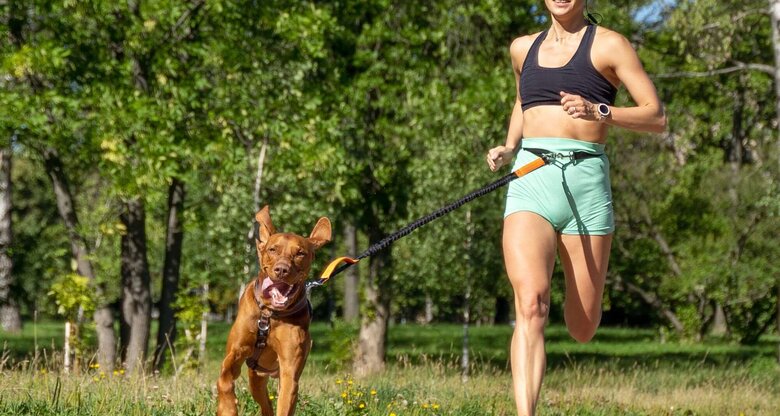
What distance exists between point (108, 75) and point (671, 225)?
18.2m

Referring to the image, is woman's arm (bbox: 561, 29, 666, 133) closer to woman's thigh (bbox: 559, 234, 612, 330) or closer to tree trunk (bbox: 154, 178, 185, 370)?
woman's thigh (bbox: 559, 234, 612, 330)

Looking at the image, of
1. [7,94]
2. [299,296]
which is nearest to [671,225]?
[7,94]

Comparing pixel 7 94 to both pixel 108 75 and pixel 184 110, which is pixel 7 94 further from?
pixel 184 110

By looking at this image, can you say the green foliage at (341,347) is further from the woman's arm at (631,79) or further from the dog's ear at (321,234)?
the woman's arm at (631,79)

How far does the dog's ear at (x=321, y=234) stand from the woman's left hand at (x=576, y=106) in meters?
1.23

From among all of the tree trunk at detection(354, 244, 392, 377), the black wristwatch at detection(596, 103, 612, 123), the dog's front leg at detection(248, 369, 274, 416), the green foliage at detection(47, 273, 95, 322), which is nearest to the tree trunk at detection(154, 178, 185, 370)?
the green foliage at detection(47, 273, 95, 322)

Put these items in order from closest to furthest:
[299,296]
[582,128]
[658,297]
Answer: [299,296] → [582,128] → [658,297]

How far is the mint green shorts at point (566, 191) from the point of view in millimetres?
5086

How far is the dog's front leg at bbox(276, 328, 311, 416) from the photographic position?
183 inches

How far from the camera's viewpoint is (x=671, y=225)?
92.5 ft

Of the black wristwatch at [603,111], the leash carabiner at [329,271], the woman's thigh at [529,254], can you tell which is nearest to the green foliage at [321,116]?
the leash carabiner at [329,271]

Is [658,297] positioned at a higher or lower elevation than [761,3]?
lower

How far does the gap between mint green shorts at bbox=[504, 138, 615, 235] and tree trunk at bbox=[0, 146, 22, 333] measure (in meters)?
10.2

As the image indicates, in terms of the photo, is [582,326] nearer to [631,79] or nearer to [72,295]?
[631,79]
